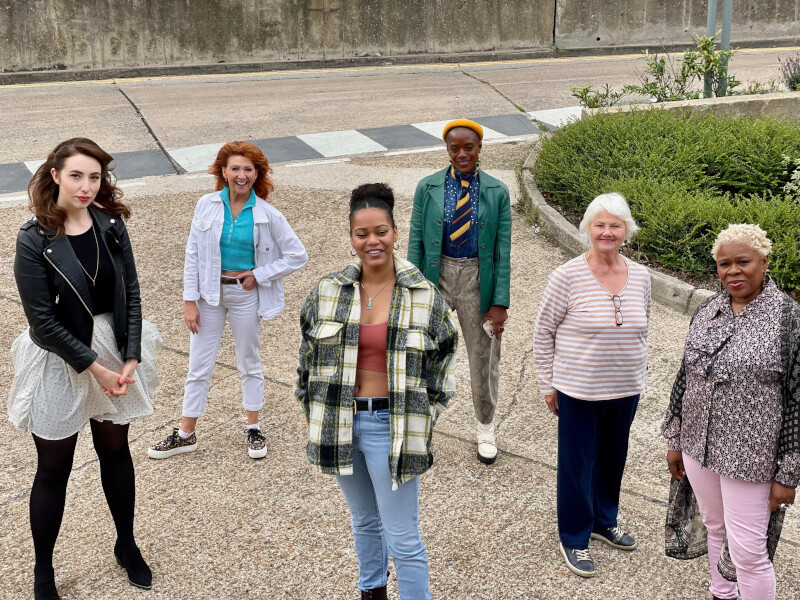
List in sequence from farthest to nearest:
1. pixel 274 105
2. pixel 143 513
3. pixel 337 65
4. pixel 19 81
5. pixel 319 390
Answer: pixel 337 65 < pixel 19 81 < pixel 274 105 < pixel 143 513 < pixel 319 390

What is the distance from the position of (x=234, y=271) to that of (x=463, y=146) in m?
1.55

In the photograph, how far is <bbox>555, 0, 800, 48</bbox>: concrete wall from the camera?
70.2 feet

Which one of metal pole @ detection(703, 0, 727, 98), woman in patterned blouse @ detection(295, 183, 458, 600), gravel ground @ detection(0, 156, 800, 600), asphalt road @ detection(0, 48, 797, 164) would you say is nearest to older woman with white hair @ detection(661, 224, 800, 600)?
gravel ground @ detection(0, 156, 800, 600)

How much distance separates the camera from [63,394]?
4195mm

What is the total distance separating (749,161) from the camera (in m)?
9.69

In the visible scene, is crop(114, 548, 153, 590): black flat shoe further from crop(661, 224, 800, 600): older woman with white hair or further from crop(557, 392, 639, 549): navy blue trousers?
crop(661, 224, 800, 600): older woman with white hair

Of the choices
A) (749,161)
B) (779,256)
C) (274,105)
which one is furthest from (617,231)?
(274,105)

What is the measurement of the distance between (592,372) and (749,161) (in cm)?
634

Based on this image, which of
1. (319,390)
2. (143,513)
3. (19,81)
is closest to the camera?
(319,390)

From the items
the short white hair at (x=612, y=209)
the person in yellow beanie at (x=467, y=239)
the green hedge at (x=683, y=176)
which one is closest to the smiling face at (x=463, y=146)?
the person in yellow beanie at (x=467, y=239)

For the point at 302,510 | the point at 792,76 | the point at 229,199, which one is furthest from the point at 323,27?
the point at 302,510

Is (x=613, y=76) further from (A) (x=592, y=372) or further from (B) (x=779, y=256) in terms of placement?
(A) (x=592, y=372)

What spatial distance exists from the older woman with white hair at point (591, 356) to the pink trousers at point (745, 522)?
0.53 meters

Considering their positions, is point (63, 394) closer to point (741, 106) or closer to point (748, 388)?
point (748, 388)
